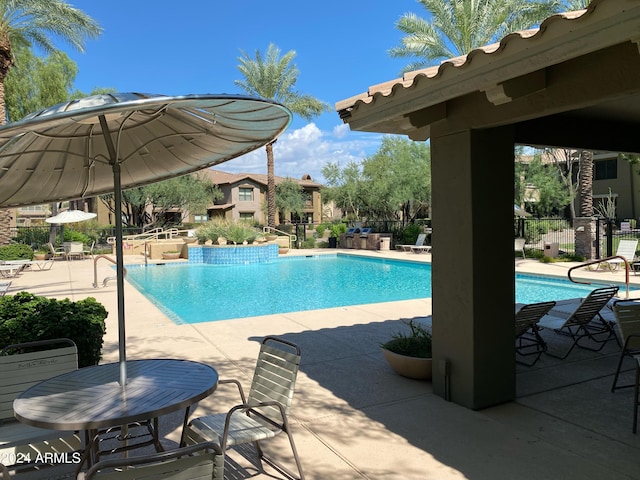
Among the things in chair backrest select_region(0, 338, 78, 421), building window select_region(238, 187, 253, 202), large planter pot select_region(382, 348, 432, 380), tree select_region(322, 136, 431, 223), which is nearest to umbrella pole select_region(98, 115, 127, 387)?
chair backrest select_region(0, 338, 78, 421)

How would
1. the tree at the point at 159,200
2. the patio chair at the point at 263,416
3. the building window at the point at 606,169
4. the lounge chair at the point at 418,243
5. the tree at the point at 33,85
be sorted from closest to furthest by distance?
the patio chair at the point at 263,416
the lounge chair at the point at 418,243
the tree at the point at 33,85
the building window at the point at 606,169
the tree at the point at 159,200

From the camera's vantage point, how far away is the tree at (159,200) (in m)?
38.0

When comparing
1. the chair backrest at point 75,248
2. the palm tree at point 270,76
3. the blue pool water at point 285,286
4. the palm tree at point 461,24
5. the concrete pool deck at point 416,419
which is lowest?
the blue pool water at point 285,286

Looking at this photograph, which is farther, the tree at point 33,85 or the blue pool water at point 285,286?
the tree at point 33,85

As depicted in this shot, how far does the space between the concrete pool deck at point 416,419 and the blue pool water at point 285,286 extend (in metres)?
4.31

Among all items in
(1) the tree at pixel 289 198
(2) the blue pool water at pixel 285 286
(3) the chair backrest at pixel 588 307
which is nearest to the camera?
(3) the chair backrest at pixel 588 307

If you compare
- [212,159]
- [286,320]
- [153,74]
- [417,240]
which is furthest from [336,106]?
[153,74]

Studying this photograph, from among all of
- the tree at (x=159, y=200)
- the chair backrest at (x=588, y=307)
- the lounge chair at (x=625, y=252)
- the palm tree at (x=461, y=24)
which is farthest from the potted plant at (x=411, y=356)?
the tree at (x=159, y=200)

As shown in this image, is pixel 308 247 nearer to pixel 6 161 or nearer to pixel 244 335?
pixel 244 335

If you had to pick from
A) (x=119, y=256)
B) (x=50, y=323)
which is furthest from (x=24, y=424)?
(x=50, y=323)

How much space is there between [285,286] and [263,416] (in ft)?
39.8

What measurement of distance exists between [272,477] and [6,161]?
9.82 feet

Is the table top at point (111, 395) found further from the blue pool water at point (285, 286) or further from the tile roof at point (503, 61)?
the blue pool water at point (285, 286)

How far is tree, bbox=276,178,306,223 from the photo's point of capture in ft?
167
